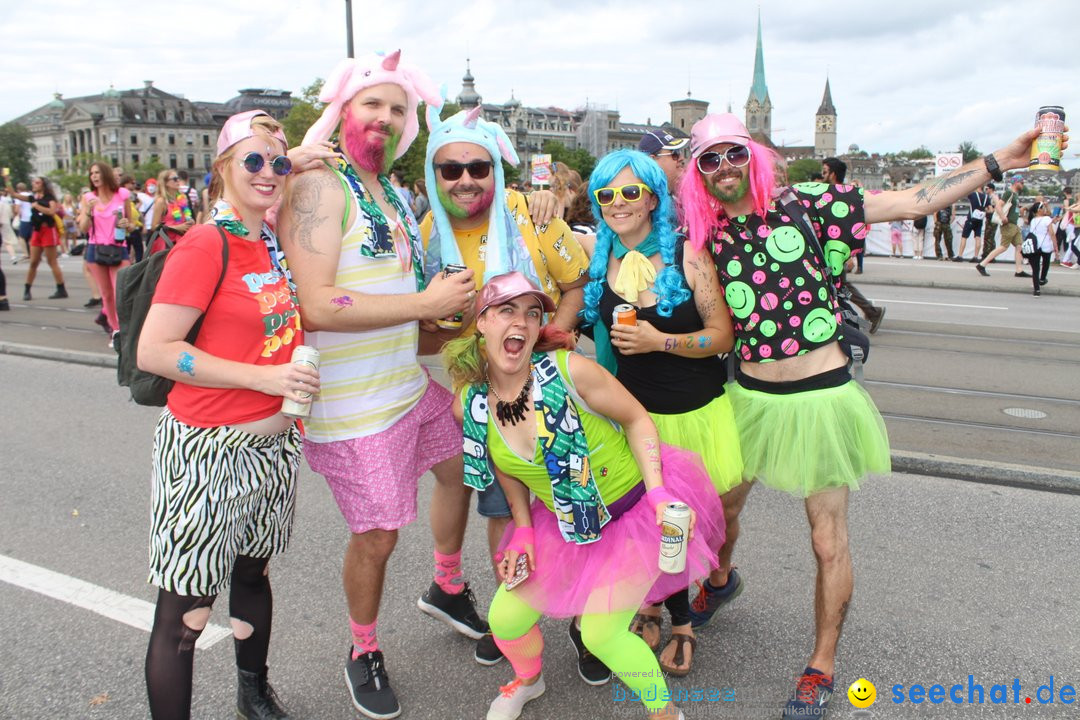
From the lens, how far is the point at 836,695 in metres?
2.84

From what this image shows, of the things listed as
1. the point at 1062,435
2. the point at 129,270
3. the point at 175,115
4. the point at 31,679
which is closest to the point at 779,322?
the point at 129,270

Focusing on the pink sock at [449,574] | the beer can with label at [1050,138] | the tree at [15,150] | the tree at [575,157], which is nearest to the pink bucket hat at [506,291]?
the pink sock at [449,574]

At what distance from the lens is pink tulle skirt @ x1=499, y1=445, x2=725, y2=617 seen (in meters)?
2.57

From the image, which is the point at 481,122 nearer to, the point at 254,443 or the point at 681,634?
the point at 254,443

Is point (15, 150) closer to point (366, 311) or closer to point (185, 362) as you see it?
point (366, 311)

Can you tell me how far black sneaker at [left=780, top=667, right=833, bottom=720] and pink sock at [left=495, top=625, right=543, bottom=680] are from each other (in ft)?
2.74

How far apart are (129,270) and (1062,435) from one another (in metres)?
5.73

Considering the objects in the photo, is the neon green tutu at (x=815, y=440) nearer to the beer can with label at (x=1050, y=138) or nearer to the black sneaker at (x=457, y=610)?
the beer can with label at (x=1050, y=138)

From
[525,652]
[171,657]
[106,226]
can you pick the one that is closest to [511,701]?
[525,652]

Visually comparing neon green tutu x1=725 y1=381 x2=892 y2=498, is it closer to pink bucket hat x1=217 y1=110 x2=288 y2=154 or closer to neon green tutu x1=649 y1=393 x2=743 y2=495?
neon green tutu x1=649 y1=393 x2=743 y2=495

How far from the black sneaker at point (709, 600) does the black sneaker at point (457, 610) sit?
33.2 inches

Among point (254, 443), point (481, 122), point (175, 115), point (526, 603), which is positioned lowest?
point (526, 603)

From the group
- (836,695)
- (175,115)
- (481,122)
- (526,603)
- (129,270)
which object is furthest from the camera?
(175,115)

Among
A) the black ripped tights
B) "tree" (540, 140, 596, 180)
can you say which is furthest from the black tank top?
"tree" (540, 140, 596, 180)
